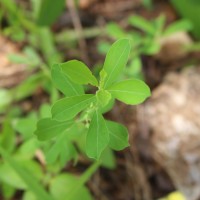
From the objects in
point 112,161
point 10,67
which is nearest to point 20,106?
point 10,67

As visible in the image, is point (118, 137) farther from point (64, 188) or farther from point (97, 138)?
point (64, 188)

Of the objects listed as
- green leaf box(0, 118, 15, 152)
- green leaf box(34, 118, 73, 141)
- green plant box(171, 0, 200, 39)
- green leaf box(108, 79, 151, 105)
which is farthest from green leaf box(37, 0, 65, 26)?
green leaf box(108, 79, 151, 105)

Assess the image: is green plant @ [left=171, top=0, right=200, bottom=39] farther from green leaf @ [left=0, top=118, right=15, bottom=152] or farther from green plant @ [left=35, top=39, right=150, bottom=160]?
green plant @ [left=35, top=39, right=150, bottom=160]

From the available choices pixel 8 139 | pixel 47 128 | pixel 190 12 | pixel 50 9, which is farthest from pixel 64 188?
pixel 190 12

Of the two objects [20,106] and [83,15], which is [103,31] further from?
[20,106]

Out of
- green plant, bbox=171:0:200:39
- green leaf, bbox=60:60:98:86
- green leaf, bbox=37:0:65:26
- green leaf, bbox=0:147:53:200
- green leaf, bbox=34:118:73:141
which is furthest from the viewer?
green plant, bbox=171:0:200:39

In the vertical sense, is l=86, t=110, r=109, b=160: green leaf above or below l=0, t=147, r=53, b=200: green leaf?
above

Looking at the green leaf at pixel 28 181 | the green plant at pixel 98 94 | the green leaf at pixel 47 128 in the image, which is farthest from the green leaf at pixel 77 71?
the green leaf at pixel 28 181
